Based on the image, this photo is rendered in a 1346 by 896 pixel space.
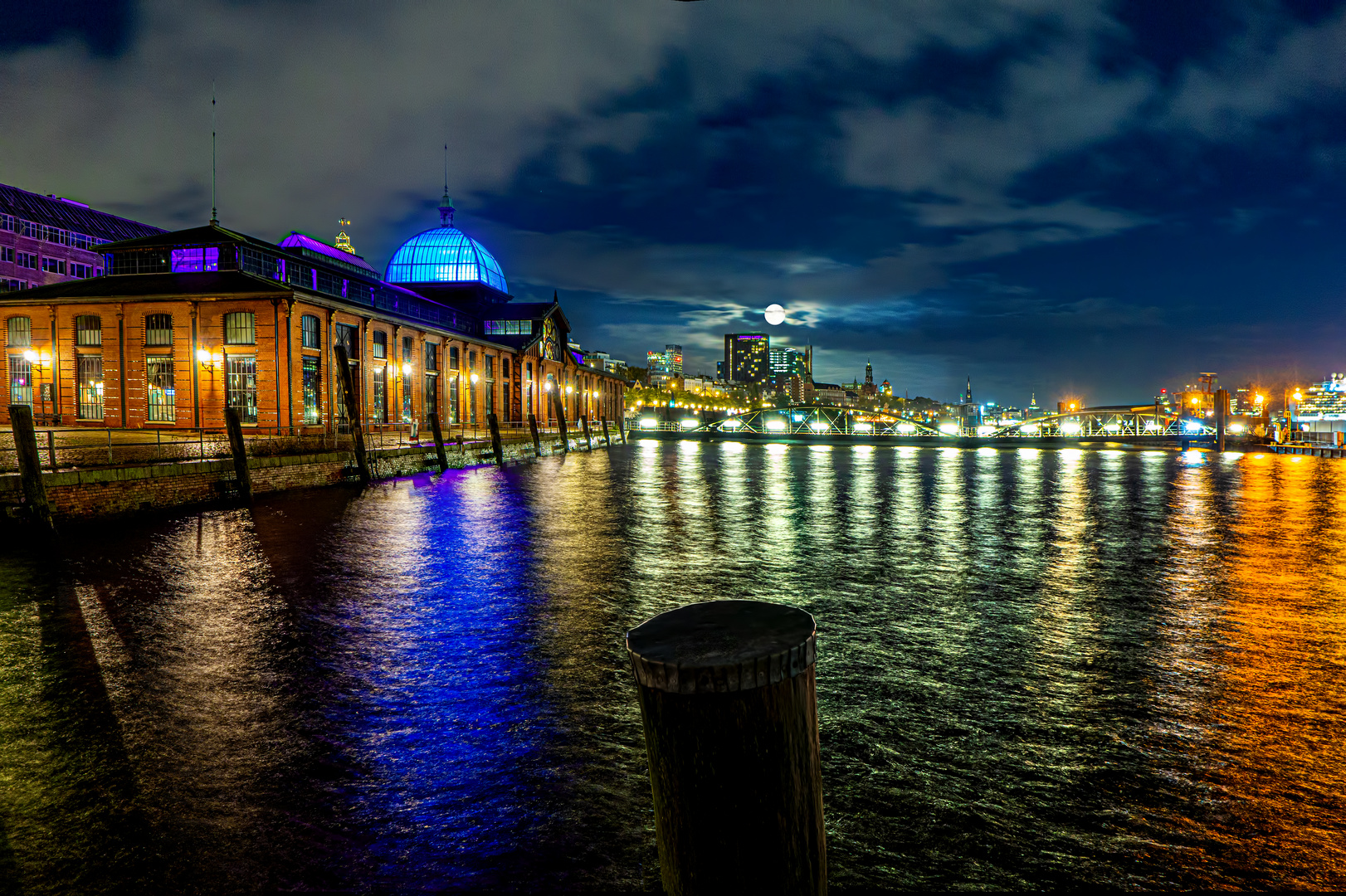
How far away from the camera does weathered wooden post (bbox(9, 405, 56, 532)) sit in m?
15.8

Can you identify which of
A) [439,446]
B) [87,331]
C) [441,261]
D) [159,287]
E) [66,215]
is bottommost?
[439,446]

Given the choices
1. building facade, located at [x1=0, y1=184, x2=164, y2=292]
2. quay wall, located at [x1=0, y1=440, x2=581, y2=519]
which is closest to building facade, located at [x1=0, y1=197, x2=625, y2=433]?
quay wall, located at [x1=0, y1=440, x2=581, y2=519]

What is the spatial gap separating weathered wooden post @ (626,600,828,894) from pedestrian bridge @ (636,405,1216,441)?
100 metres

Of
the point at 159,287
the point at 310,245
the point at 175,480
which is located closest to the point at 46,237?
the point at 310,245

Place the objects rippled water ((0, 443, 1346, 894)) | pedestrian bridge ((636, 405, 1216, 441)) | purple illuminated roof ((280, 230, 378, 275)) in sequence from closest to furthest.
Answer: rippled water ((0, 443, 1346, 894)) < purple illuminated roof ((280, 230, 378, 275)) < pedestrian bridge ((636, 405, 1216, 441))

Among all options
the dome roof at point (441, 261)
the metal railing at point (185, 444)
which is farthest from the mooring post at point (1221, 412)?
the dome roof at point (441, 261)

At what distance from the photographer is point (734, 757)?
2574 millimetres

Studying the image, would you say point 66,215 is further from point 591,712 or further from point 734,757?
point 734,757

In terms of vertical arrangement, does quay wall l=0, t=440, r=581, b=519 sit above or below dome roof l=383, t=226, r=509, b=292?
below

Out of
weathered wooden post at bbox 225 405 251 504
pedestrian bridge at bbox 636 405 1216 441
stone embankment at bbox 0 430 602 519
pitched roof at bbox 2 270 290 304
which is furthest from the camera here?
pedestrian bridge at bbox 636 405 1216 441

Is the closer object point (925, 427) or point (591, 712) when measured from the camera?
point (591, 712)

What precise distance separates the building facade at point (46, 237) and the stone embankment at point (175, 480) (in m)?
72.3

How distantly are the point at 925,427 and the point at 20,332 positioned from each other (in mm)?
101999

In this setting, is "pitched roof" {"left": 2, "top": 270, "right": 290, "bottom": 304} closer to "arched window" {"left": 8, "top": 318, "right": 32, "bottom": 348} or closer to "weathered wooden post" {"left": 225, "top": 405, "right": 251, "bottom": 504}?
"arched window" {"left": 8, "top": 318, "right": 32, "bottom": 348}
